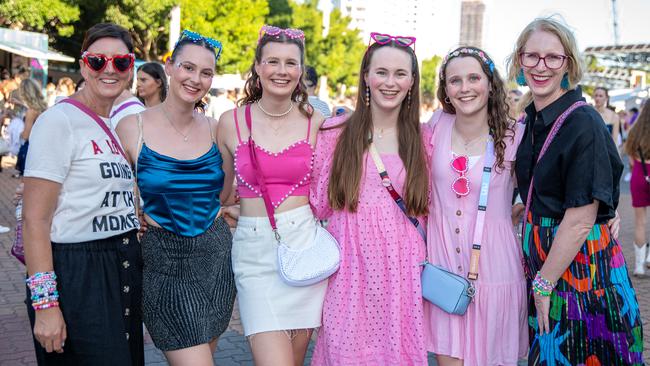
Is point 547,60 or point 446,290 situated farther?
point 446,290

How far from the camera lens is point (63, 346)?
268cm

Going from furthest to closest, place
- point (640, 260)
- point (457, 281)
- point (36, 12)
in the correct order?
point (36, 12) < point (640, 260) < point (457, 281)

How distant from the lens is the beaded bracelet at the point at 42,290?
2.58m

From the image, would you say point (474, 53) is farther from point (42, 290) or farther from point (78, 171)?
point (42, 290)

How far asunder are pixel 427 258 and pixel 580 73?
1234 millimetres

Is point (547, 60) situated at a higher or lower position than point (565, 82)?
higher

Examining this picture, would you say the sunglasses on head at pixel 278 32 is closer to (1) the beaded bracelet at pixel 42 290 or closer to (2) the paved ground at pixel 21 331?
(1) the beaded bracelet at pixel 42 290

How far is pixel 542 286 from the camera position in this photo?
3020 millimetres

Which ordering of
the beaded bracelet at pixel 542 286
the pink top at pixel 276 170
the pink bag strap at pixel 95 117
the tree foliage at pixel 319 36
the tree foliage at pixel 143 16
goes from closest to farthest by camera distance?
1. the pink bag strap at pixel 95 117
2. the beaded bracelet at pixel 542 286
3. the pink top at pixel 276 170
4. the tree foliage at pixel 143 16
5. the tree foliage at pixel 319 36

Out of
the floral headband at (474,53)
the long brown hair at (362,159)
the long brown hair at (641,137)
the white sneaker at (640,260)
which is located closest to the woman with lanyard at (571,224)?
the floral headband at (474,53)

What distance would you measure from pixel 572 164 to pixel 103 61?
2.22 meters

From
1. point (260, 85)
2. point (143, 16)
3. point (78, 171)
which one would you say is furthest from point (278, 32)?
point (143, 16)

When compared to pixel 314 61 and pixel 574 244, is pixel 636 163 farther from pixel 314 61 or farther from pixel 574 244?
pixel 314 61

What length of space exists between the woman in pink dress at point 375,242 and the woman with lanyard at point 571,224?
585 millimetres
